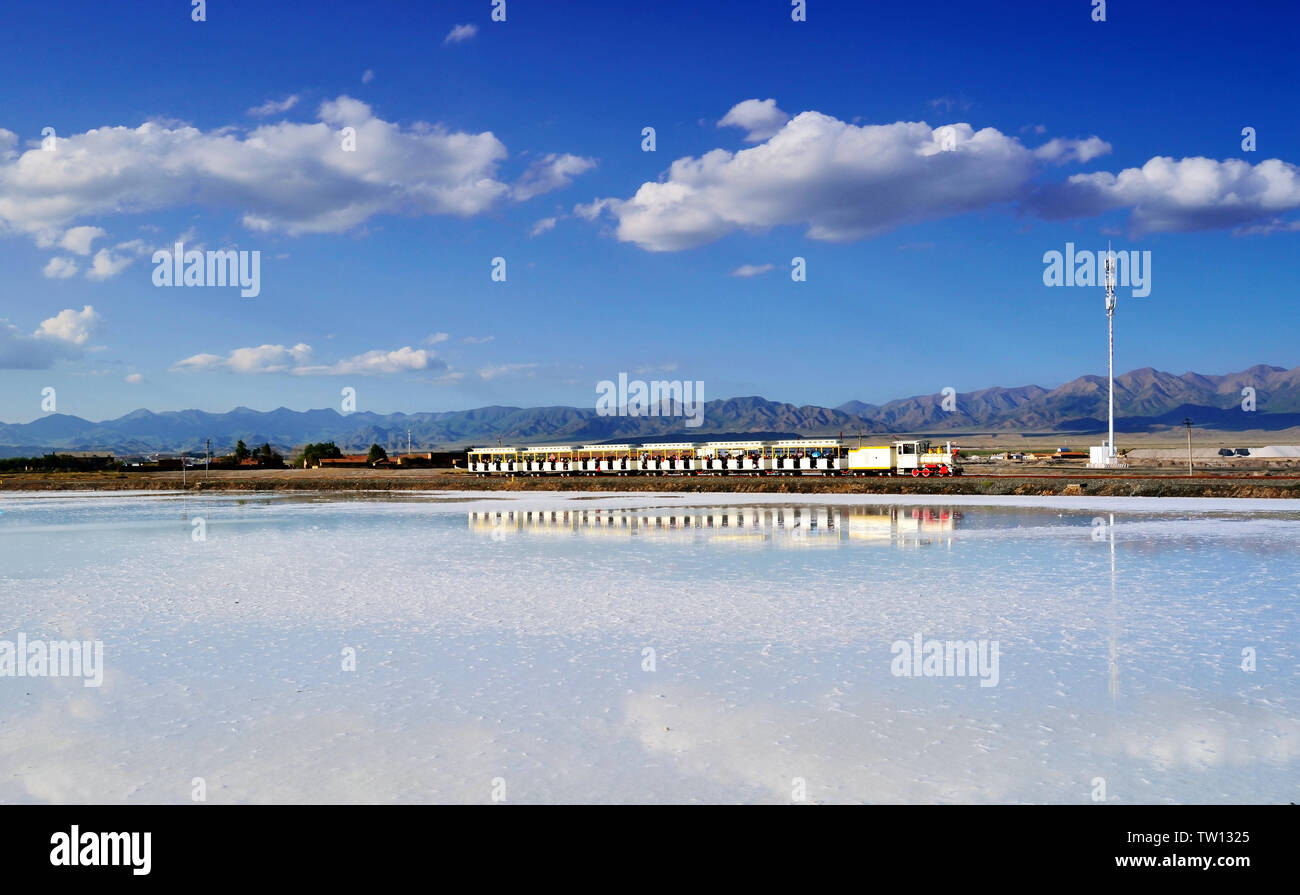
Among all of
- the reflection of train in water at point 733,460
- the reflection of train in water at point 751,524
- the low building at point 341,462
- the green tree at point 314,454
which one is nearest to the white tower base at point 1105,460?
the reflection of train in water at point 733,460

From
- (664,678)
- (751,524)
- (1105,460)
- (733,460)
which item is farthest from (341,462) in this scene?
Answer: (664,678)

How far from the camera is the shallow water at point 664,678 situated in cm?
626

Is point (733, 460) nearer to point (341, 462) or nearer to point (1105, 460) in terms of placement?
point (1105, 460)

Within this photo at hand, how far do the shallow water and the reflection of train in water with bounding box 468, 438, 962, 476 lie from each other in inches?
1717

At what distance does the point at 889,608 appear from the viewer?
40.7 ft

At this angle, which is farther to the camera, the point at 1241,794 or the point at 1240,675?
the point at 1240,675

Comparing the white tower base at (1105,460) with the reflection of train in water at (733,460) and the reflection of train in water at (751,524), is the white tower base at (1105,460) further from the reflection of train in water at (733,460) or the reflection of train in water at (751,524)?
the reflection of train in water at (751,524)

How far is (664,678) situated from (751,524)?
19013mm

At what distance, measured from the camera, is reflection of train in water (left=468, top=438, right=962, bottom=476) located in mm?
62812

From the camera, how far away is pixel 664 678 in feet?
29.1

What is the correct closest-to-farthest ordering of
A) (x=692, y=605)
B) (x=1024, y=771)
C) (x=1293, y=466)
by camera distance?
(x=1024, y=771) < (x=692, y=605) < (x=1293, y=466)
